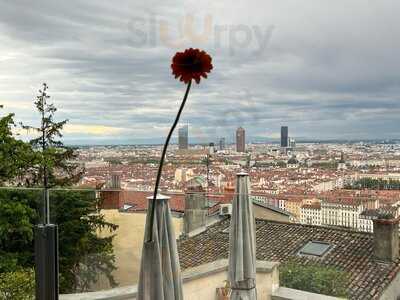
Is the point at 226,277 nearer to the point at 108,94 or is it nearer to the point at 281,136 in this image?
the point at 281,136

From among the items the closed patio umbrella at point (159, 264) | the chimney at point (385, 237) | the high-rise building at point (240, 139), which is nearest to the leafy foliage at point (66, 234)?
the closed patio umbrella at point (159, 264)

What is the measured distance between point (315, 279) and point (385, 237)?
16.2 inches

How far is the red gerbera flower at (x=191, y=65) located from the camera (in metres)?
1.16

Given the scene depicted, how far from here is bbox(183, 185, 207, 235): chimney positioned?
193 cm

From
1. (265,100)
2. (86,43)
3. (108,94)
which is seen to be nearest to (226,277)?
(265,100)

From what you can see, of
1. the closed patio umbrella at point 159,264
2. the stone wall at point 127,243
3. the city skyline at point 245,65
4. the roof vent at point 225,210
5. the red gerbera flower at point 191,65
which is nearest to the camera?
the red gerbera flower at point 191,65

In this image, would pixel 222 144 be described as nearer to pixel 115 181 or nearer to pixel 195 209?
pixel 115 181

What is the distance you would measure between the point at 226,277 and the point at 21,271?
920 millimetres

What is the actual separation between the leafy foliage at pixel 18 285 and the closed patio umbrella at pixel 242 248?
2.79 ft

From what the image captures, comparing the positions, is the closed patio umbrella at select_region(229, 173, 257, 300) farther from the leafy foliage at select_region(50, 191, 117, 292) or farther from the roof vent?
the leafy foliage at select_region(50, 191, 117, 292)

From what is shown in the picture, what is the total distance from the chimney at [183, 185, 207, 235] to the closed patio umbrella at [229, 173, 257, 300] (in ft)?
0.79

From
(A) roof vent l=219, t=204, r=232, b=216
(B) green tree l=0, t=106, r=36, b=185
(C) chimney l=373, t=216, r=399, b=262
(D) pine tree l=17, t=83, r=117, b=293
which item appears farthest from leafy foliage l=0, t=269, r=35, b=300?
(B) green tree l=0, t=106, r=36, b=185

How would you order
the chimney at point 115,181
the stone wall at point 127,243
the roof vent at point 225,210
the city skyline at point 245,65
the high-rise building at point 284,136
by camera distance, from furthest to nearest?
the high-rise building at point 284,136 < the city skyline at point 245,65 < the chimney at point 115,181 < the roof vent at point 225,210 < the stone wall at point 127,243

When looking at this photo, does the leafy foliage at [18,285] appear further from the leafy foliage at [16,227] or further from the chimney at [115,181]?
the chimney at [115,181]
